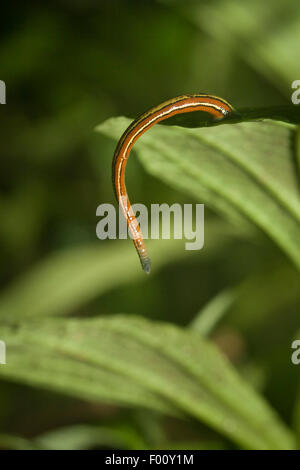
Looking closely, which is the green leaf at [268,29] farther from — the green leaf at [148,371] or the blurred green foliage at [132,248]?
the green leaf at [148,371]

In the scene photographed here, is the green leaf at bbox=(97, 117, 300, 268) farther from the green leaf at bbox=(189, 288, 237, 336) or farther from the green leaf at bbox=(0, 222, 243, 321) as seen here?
the green leaf at bbox=(0, 222, 243, 321)

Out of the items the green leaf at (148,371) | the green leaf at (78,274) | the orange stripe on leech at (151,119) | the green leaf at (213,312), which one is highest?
the green leaf at (78,274)

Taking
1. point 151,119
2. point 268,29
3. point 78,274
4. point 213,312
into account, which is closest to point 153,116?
point 151,119

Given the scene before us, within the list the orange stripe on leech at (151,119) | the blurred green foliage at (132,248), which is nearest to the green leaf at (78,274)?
the blurred green foliage at (132,248)

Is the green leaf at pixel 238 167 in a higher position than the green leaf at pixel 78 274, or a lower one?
lower

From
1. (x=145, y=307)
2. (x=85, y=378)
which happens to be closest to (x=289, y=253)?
(x=85, y=378)

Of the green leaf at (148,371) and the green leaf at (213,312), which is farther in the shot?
the green leaf at (213,312)

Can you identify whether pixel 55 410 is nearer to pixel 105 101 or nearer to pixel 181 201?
pixel 181 201
